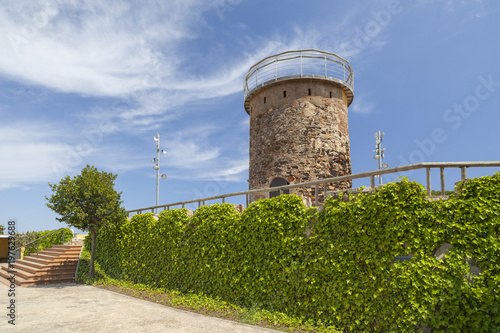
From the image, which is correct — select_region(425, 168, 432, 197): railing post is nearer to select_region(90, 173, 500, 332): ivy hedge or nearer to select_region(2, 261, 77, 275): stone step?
select_region(90, 173, 500, 332): ivy hedge

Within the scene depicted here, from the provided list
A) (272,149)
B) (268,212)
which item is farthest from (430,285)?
(272,149)

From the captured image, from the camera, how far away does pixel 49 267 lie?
59.0 feet

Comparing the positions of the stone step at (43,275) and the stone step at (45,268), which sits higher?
the stone step at (45,268)

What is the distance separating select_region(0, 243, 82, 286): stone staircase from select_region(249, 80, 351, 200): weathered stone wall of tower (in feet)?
36.9

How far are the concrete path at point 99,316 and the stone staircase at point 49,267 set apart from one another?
358 centimetres

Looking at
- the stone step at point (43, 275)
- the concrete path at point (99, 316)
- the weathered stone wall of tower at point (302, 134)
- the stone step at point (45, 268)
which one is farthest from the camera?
the stone step at point (45, 268)

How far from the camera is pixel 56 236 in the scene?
1078 inches

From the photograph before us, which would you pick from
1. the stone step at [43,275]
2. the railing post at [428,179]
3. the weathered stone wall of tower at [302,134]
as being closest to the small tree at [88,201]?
the stone step at [43,275]

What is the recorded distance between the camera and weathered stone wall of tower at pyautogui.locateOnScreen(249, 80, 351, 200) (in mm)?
16422

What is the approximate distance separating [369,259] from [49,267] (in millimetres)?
17435

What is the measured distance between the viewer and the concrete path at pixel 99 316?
818 cm

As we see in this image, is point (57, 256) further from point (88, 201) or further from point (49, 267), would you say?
point (88, 201)

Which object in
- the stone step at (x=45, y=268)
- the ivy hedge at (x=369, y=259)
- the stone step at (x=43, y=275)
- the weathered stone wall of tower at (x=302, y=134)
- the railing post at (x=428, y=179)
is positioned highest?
the weathered stone wall of tower at (x=302, y=134)

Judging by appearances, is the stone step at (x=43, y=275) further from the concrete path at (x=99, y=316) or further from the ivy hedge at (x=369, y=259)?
the ivy hedge at (x=369, y=259)
